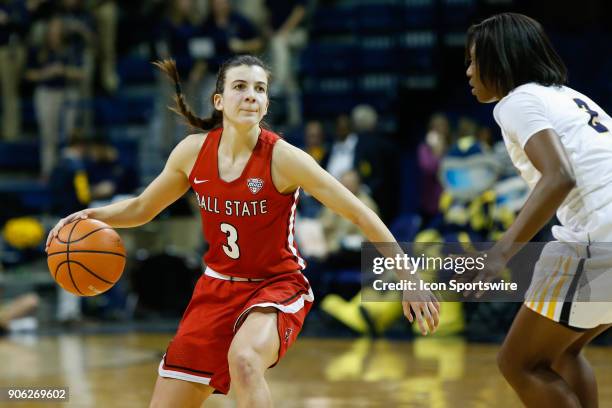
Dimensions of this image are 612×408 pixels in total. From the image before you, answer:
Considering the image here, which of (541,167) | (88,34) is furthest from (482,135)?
(541,167)

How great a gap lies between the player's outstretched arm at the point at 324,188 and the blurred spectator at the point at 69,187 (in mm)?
6820

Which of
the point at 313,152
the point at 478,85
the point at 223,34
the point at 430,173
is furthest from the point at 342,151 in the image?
the point at 478,85

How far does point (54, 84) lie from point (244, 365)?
10.2 metres

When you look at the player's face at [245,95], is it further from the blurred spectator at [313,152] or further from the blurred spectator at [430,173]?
the blurred spectator at [430,173]

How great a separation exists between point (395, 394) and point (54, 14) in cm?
854

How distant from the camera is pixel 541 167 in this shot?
11.2 feet

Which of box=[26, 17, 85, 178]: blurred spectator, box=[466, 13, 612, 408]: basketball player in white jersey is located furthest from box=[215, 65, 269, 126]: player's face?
box=[26, 17, 85, 178]: blurred spectator

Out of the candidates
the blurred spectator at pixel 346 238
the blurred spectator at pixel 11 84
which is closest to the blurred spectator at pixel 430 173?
the blurred spectator at pixel 346 238

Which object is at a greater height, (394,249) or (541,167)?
(541,167)

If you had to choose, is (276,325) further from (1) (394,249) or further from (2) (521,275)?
(2) (521,275)

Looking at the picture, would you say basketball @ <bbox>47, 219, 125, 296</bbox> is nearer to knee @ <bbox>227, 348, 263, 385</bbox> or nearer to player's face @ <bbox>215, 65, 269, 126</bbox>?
player's face @ <bbox>215, 65, 269, 126</bbox>

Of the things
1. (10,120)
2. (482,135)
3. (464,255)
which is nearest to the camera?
(464,255)

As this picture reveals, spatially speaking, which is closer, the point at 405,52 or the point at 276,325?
the point at 276,325

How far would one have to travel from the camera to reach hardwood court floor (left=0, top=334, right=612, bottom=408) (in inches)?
253
